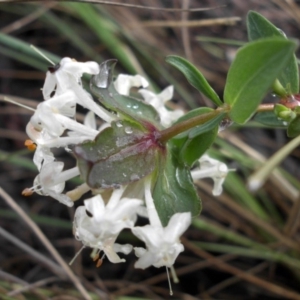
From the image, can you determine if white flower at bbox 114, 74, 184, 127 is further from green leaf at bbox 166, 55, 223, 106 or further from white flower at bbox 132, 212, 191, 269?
white flower at bbox 132, 212, 191, 269

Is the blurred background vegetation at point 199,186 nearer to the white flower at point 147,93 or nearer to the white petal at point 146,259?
the white flower at point 147,93

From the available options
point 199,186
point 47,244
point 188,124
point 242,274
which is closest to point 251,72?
point 188,124

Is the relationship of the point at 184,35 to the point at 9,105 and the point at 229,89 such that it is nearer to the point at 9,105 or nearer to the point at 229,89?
the point at 9,105

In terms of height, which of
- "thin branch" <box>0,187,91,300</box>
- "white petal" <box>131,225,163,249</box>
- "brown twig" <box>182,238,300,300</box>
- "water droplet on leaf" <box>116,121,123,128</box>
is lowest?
"brown twig" <box>182,238,300,300</box>

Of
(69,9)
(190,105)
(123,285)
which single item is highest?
(69,9)

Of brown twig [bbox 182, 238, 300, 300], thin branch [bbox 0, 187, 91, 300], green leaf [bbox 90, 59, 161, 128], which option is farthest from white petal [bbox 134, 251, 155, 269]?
brown twig [bbox 182, 238, 300, 300]

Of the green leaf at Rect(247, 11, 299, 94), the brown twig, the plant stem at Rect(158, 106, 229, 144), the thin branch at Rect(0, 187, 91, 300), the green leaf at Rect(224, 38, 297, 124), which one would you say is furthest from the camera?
the brown twig

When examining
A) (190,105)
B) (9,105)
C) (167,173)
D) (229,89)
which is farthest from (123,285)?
(229,89)
